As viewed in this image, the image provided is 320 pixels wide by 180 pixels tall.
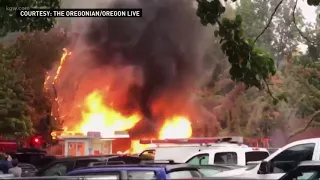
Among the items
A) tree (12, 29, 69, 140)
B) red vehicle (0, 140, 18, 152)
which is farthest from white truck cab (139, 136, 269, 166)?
Result: tree (12, 29, 69, 140)

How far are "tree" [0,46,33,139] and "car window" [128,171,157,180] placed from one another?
20.8 metres

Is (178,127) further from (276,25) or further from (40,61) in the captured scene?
(276,25)

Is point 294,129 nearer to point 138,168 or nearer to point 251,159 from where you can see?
point 251,159

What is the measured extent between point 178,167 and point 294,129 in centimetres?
2759

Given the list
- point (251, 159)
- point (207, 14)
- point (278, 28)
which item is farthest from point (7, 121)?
point (278, 28)

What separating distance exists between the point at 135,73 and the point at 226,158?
59.8 feet

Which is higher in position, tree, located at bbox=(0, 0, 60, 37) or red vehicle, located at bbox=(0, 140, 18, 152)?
tree, located at bbox=(0, 0, 60, 37)

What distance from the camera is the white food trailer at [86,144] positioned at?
20938 millimetres

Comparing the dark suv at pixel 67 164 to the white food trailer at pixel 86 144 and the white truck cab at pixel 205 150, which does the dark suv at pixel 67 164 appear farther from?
the white food trailer at pixel 86 144

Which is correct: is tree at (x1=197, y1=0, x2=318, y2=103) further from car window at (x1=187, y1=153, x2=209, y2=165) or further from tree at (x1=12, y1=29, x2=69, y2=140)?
tree at (x1=12, y1=29, x2=69, y2=140)

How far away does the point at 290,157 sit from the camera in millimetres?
9289

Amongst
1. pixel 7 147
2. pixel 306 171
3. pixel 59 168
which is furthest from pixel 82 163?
pixel 7 147

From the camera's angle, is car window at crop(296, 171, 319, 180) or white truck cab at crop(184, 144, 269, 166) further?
white truck cab at crop(184, 144, 269, 166)

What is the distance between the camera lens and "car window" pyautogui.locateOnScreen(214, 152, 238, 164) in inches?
522
